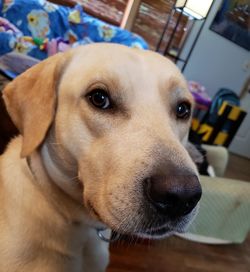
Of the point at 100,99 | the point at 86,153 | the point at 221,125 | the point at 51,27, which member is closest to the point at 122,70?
the point at 100,99

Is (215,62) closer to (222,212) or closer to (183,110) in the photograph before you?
(222,212)

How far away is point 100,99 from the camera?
2.52 feet

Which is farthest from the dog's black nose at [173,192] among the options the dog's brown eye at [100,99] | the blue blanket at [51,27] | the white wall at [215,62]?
the white wall at [215,62]

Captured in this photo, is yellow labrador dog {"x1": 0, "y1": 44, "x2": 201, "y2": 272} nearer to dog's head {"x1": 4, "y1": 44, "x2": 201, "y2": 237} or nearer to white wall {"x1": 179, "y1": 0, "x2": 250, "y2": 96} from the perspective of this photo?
dog's head {"x1": 4, "y1": 44, "x2": 201, "y2": 237}

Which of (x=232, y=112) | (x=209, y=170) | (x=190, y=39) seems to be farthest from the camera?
(x=190, y=39)

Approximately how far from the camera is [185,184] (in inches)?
23.1

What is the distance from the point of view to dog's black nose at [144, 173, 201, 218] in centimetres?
58

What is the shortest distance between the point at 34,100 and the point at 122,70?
241mm

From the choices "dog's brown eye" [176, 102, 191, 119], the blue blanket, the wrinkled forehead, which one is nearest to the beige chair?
"dog's brown eye" [176, 102, 191, 119]

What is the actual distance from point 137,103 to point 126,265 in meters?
1.20

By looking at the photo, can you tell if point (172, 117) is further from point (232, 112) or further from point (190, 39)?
point (190, 39)

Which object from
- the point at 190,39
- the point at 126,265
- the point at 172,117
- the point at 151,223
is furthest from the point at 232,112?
the point at 151,223

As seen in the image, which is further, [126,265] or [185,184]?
[126,265]

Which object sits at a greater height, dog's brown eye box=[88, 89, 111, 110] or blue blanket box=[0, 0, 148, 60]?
dog's brown eye box=[88, 89, 111, 110]
